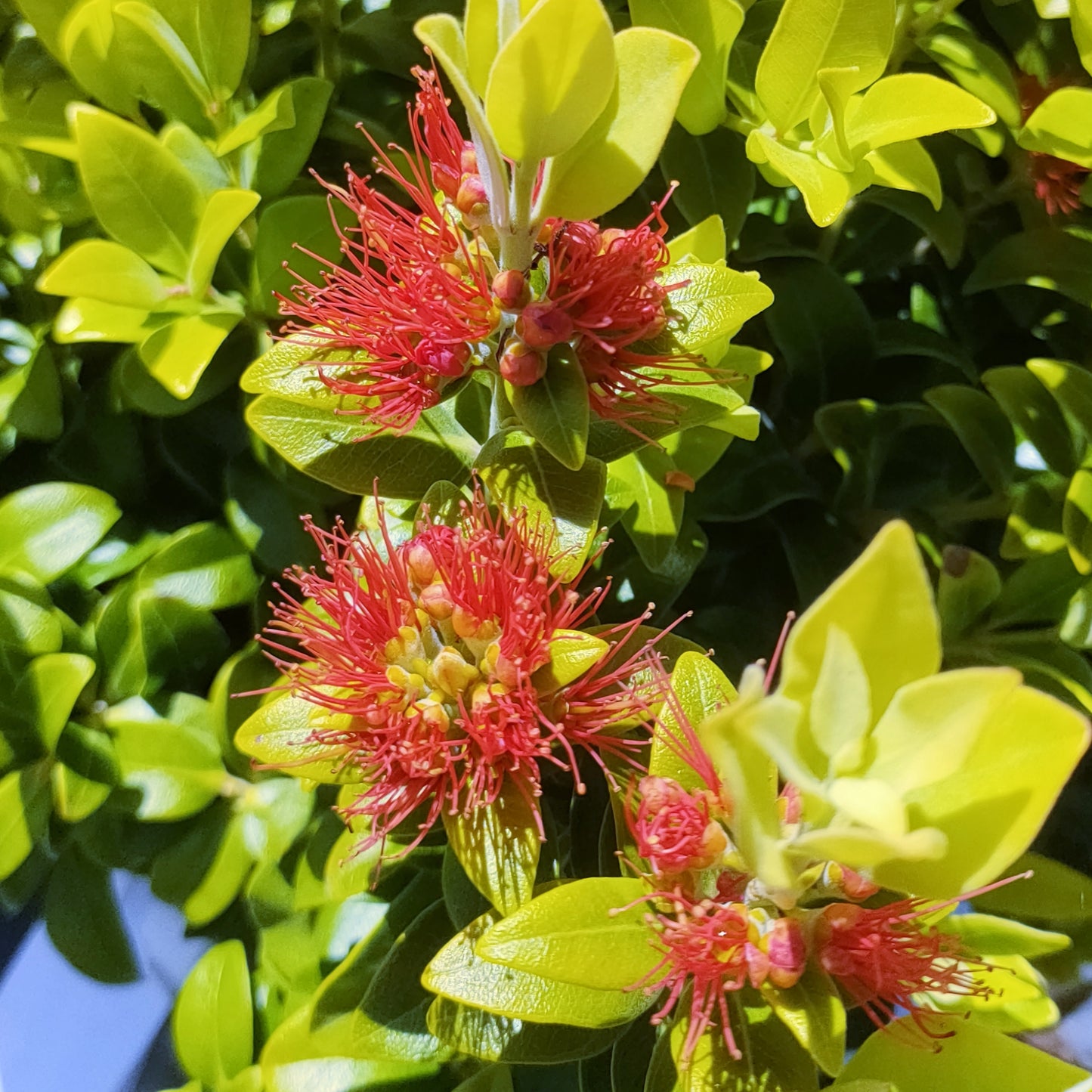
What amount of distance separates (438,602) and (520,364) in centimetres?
12

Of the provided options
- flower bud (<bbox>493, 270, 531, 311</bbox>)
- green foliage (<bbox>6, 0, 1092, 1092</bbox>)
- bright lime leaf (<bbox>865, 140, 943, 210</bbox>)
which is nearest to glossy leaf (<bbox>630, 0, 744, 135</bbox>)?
green foliage (<bbox>6, 0, 1092, 1092</bbox>)

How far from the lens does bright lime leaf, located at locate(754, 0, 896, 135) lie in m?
0.52

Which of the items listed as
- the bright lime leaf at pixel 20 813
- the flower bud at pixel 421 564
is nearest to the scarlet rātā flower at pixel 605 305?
the flower bud at pixel 421 564

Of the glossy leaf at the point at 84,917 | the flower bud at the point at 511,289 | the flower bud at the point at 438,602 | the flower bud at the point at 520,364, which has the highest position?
the flower bud at the point at 511,289

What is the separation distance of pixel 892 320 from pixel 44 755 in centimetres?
76

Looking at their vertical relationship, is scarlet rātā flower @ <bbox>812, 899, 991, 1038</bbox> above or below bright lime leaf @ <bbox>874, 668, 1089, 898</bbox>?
below

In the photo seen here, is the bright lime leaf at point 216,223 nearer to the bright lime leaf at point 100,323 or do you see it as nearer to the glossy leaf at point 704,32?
the bright lime leaf at point 100,323

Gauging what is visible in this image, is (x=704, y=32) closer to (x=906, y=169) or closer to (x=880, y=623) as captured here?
(x=906, y=169)

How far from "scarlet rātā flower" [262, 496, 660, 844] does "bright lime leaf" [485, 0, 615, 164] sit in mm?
183

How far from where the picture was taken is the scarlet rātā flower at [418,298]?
44 centimetres

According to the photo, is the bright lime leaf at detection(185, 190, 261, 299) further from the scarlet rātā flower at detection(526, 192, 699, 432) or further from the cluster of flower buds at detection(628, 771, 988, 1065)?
the cluster of flower buds at detection(628, 771, 988, 1065)

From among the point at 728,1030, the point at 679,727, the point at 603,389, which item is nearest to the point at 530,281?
the point at 603,389

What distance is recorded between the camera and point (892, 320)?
0.79 m

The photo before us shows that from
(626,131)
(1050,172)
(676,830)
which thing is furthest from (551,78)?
(1050,172)
